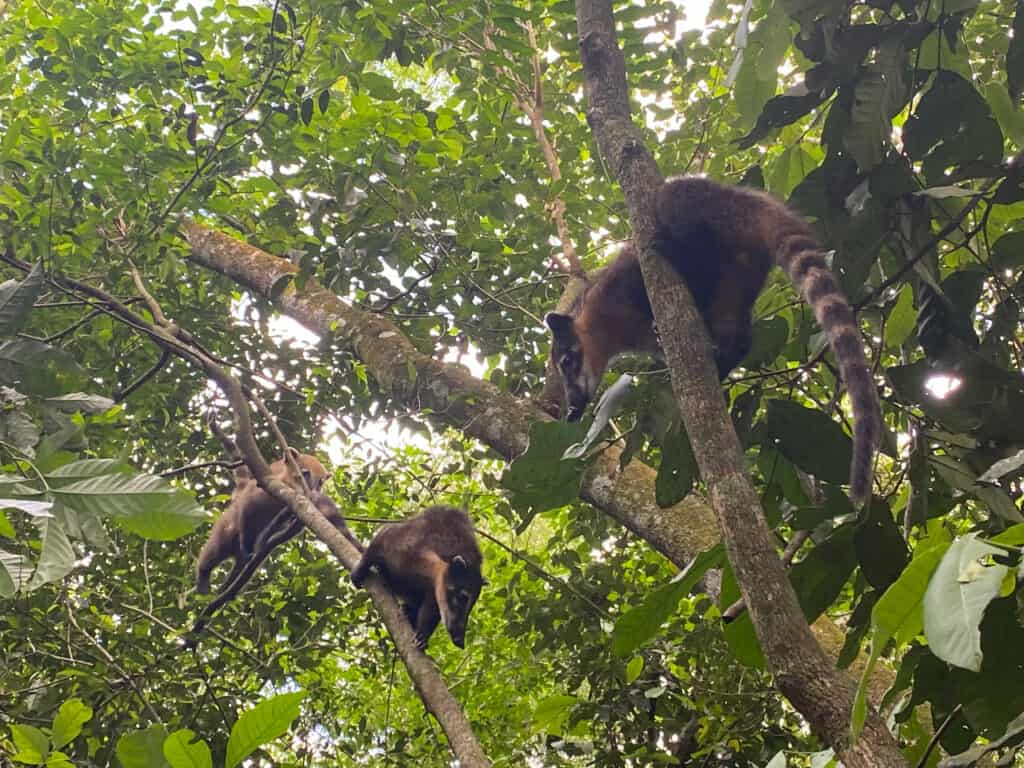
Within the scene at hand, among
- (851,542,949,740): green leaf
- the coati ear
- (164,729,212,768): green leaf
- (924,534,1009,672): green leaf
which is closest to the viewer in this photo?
(924,534,1009,672): green leaf

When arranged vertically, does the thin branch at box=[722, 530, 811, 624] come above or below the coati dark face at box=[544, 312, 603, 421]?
below

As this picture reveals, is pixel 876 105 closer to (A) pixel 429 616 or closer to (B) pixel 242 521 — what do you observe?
(A) pixel 429 616

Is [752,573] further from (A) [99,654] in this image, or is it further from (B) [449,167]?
(A) [99,654]

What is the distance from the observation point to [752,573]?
51.7 inches

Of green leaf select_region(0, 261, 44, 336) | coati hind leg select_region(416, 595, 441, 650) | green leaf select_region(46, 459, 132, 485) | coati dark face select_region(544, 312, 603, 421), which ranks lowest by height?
coati hind leg select_region(416, 595, 441, 650)

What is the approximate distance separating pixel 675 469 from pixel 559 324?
6.78ft

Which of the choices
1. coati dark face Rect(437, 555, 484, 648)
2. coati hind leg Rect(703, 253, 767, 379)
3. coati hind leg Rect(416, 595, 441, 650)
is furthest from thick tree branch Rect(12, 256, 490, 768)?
coati hind leg Rect(703, 253, 767, 379)

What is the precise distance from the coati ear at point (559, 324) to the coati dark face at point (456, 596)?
165 cm

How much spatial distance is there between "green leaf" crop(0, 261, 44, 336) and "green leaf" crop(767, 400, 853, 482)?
2.05 m

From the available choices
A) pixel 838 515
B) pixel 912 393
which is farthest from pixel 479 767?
pixel 912 393

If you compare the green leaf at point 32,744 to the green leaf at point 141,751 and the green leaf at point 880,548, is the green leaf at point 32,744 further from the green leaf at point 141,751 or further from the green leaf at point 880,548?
the green leaf at point 880,548

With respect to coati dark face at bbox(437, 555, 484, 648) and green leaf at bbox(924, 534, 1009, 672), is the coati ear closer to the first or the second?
coati dark face at bbox(437, 555, 484, 648)

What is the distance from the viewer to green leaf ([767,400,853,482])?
6.37ft

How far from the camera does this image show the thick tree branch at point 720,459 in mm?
1176
